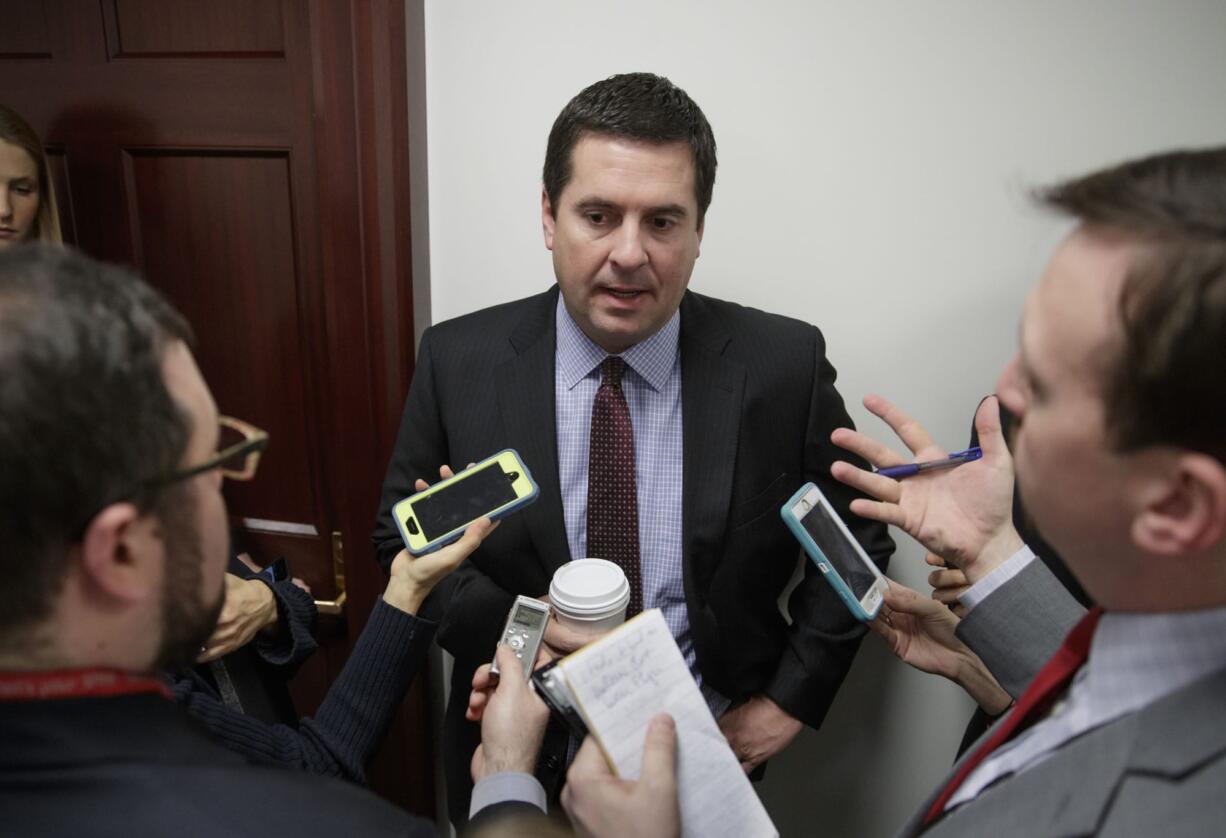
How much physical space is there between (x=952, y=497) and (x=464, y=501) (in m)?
0.74

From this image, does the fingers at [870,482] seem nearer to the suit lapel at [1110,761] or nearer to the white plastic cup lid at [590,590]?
the white plastic cup lid at [590,590]

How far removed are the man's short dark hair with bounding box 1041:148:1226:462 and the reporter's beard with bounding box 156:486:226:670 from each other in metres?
0.79

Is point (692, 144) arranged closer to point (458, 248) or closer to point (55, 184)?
point (458, 248)

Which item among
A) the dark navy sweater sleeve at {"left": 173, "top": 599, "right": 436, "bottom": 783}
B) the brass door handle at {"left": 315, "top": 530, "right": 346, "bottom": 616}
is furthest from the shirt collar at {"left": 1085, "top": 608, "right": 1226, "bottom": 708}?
the brass door handle at {"left": 315, "top": 530, "right": 346, "bottom": 616}

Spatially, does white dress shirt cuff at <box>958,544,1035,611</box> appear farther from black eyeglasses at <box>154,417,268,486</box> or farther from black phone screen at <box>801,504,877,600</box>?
black eyeglasses at <box>154,417,268,486</box>

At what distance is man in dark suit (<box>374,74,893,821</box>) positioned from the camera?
1285 mm

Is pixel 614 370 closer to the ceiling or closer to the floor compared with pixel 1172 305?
closer to the floor

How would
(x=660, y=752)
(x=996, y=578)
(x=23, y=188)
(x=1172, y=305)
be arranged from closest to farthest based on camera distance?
1. (x=1172, y=305)
2. (x=660, y=752)
3. (x=996, y=578)
4. (x=23, y=188)

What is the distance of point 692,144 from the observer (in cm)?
127

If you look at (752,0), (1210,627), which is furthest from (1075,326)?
(752,0)

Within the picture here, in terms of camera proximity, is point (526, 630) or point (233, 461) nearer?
point (233, 461)

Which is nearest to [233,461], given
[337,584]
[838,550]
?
[838,550]

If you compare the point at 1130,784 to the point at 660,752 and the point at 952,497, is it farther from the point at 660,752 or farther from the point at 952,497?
the point at 952,497

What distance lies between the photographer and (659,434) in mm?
1374
